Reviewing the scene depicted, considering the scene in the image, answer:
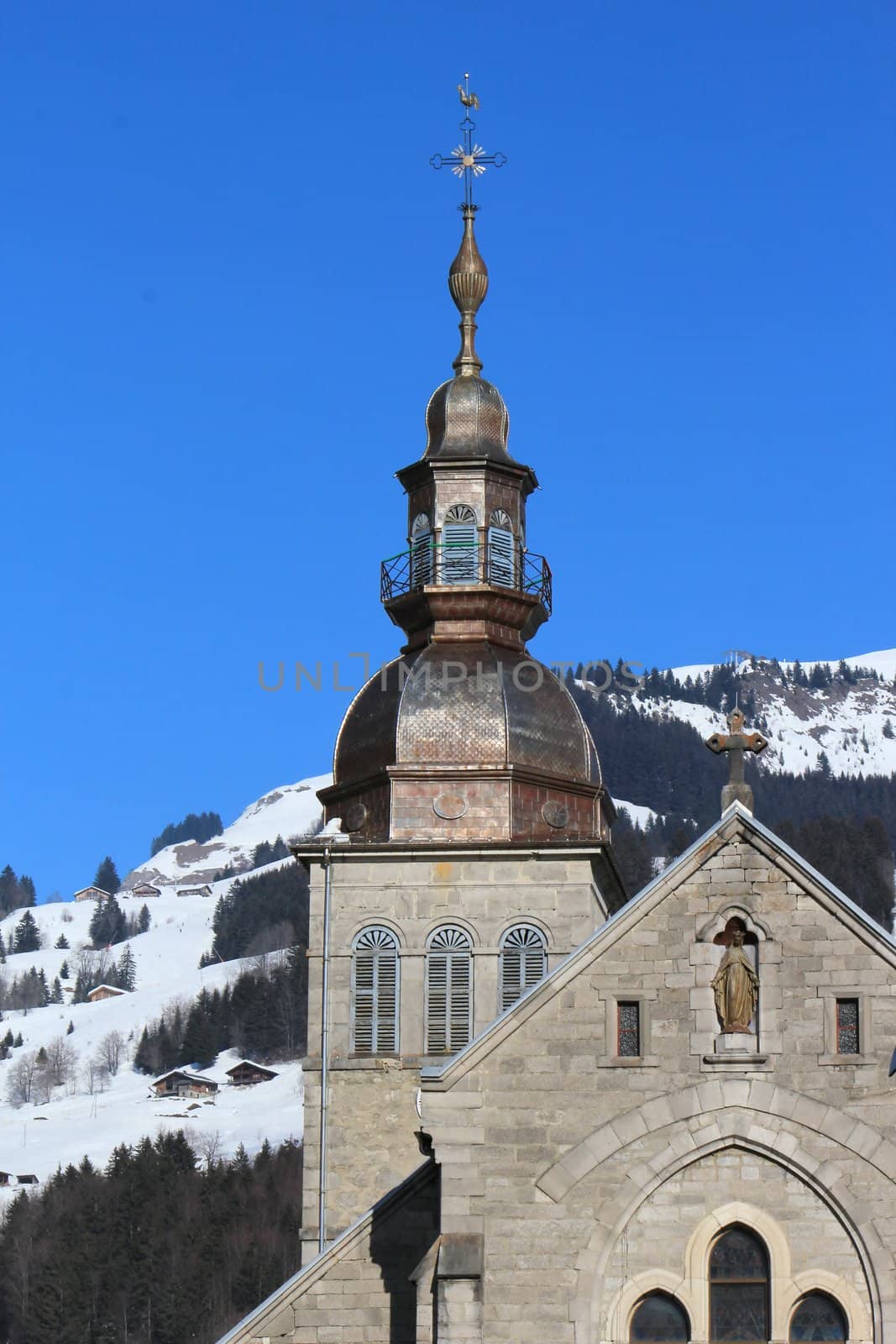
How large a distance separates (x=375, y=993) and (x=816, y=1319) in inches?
565

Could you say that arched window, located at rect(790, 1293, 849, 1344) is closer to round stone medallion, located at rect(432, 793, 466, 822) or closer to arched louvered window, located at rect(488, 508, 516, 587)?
round stone medallion, located at rect(432, 793, 466, 822)

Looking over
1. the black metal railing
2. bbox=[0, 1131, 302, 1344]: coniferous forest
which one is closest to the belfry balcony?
the black metal railing

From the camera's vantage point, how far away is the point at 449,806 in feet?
147

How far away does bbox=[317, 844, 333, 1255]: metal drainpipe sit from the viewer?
42906 millimetres

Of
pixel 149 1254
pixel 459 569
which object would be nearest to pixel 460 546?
pixel 459 569

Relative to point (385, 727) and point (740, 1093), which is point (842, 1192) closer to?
point (740, 1093)

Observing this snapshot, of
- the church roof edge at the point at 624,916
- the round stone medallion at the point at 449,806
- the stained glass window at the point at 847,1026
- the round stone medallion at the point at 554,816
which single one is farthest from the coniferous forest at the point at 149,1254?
the stained glass window at the point at 847,1026

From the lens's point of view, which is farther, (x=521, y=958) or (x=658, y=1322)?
(x=521, y=958)

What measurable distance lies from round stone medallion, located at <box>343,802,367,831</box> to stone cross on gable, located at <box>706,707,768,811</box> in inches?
Result: 483

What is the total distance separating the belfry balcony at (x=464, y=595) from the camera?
4722cm

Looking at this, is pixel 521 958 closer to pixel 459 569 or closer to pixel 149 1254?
pixel 459 569

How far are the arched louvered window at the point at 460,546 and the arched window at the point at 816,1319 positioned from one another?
18.9 metres

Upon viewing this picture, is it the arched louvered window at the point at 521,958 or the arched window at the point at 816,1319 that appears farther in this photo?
the arched louvered window at the point at 521,958

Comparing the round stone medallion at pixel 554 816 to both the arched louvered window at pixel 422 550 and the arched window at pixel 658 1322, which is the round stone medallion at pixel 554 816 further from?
the arched window at pixel 658 1322
